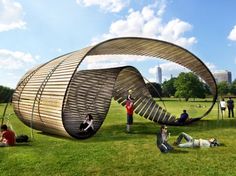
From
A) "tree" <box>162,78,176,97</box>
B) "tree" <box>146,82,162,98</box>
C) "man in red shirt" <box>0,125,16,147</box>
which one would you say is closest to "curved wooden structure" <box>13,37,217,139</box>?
"tree" <box>146,82,162,98</box>

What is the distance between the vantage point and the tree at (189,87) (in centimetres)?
7894

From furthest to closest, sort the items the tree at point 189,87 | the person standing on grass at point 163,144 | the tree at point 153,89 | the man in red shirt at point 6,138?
the tree at point 189,87 < the tree at point 153,89 < the man in red shirt at point 6,138 < the person standing on grass at point 163,144

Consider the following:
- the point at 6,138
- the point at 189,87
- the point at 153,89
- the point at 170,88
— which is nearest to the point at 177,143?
the point at 6,138

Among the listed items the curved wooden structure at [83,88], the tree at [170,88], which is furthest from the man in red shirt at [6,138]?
the tree at [170,88]

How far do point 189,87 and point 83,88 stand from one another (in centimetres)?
6188

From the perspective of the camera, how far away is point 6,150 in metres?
12.2

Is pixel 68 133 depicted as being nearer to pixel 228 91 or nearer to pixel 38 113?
pixel 38 113

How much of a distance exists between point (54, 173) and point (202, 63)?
525 inches

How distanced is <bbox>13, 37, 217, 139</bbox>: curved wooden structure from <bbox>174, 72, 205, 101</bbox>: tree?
2278 inches

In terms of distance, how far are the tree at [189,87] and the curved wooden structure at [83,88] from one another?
190 ft

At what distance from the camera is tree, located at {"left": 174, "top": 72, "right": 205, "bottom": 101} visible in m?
78.9

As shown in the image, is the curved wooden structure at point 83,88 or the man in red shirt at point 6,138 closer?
the man in red shirt at point 6,138

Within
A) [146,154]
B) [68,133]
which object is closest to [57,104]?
[68,133]

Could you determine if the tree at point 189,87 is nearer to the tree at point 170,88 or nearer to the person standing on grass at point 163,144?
the tree at point 170,88
